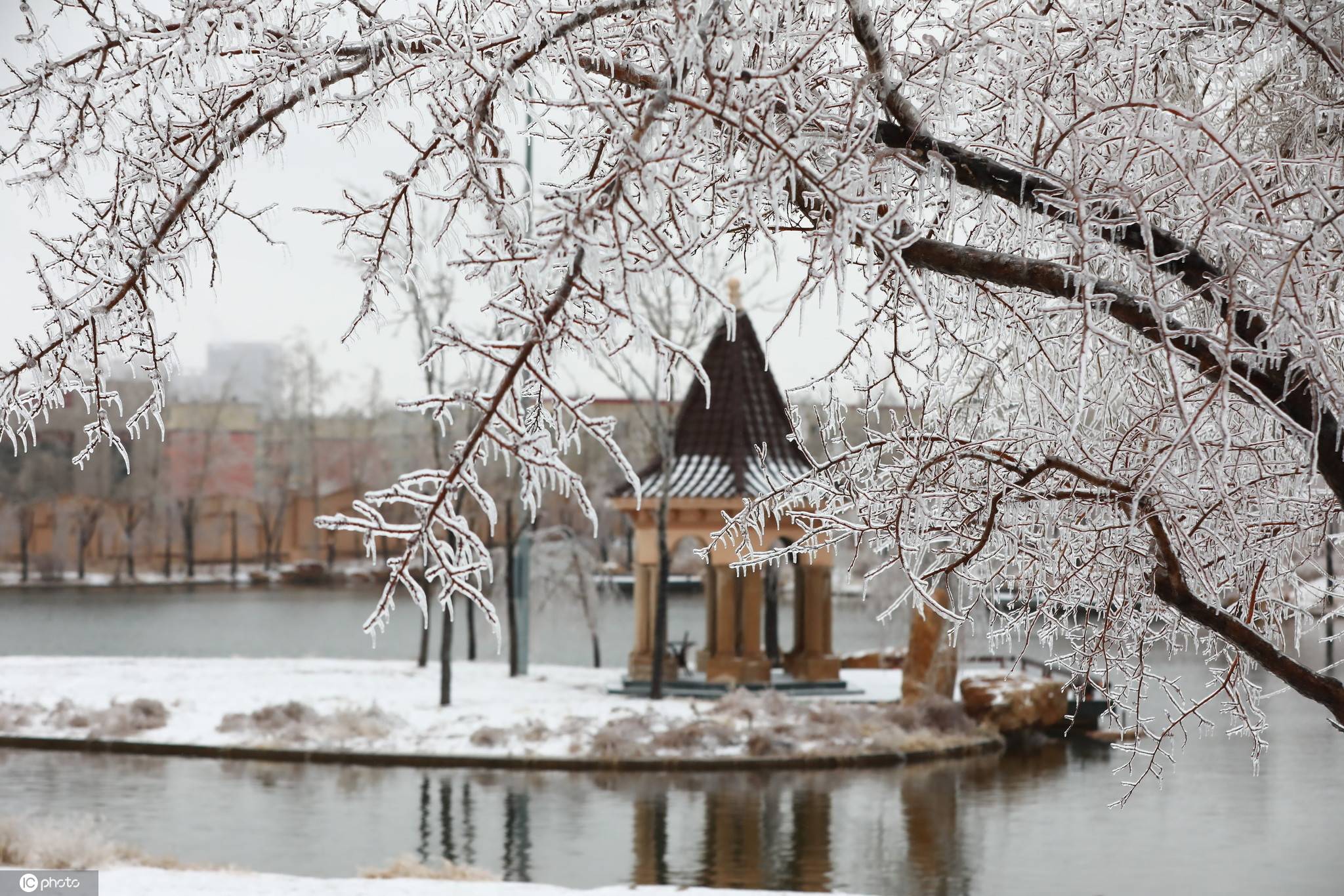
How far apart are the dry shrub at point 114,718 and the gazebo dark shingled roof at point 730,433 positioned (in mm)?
6777

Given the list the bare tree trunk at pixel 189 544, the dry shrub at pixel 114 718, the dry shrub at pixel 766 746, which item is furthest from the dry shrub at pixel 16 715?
the bare tree trunk at pixel 189 544

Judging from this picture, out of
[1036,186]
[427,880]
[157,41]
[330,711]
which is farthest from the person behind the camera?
[330,711]

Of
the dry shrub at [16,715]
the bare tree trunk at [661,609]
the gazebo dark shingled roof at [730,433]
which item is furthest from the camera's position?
the gazebo dark shingled roof at [730,433]

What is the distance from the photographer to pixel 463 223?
12.9 ft

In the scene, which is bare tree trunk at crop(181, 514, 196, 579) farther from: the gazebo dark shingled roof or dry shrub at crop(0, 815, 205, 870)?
dry shrub at crop(0, 815, 205, 870)

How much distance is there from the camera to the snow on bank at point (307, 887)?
26.1 feet

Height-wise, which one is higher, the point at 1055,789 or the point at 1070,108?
the point at 1070,108

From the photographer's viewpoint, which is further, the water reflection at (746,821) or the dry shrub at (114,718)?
the dry shrub at (114,718)

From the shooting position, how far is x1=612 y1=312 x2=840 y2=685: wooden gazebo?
1977cm

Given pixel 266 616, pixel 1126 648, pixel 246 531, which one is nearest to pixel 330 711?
pixel 1126 648

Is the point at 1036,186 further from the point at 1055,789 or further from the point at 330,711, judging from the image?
the point at 330,711

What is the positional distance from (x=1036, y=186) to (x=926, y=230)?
0.30 meters

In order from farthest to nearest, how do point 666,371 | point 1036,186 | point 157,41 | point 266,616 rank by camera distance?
point 266,616
point 157,41
point 1036,186
point 666,371

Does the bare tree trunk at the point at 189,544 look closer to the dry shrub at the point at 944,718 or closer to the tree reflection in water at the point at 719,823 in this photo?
the tree reflection in water at the point at 719,823
